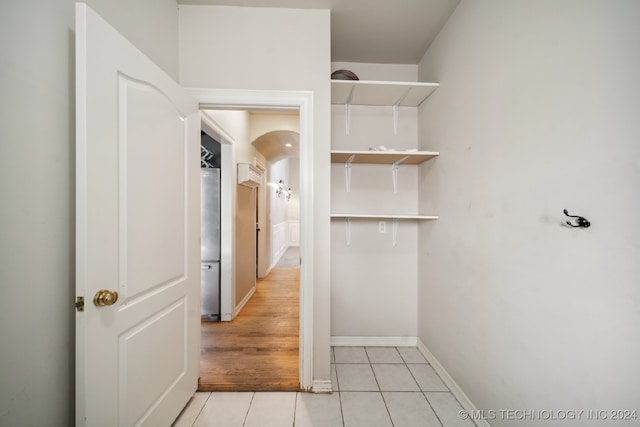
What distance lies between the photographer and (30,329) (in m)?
0.88

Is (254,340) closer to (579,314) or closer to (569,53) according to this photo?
(579,314)

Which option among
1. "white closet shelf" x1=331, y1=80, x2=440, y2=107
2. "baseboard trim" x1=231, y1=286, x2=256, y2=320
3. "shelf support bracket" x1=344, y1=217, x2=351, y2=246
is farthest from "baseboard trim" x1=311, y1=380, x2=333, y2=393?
"white closet shelf" x1=331, y1=80, x2=440, y2=107

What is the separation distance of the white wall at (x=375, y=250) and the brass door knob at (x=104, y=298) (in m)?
1.71

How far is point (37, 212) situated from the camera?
91 cm

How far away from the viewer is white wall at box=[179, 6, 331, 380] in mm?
1763

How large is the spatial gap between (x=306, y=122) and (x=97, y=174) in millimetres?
1208

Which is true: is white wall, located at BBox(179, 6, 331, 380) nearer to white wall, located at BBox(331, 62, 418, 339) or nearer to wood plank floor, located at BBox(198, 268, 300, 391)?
wood plank floor, located at BBox(198, 268, 300, 391)

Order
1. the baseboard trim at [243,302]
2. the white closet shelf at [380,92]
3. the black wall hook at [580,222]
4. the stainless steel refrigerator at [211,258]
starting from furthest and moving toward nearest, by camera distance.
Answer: the baseboard trim at [243,302] < the stainless steel refrigerator at [211,258] < the white closet shelf at [380,92] < the black wall hook at [580,222]

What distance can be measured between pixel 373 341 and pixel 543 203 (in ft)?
6.18

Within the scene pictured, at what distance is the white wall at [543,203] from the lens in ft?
2.79

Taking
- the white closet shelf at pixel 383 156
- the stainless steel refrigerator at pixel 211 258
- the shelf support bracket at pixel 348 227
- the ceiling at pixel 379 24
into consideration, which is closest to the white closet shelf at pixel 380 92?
the ceiling at pixel 379 24

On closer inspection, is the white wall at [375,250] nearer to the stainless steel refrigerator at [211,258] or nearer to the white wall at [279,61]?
the white wall at [279,61]

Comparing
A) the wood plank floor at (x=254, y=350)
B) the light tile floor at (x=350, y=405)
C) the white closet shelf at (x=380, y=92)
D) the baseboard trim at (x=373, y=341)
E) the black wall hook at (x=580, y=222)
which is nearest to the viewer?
the black wall hook at (x=580, y=222)

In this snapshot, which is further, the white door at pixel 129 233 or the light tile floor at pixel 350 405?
the light tile floor at pixel 350 405
